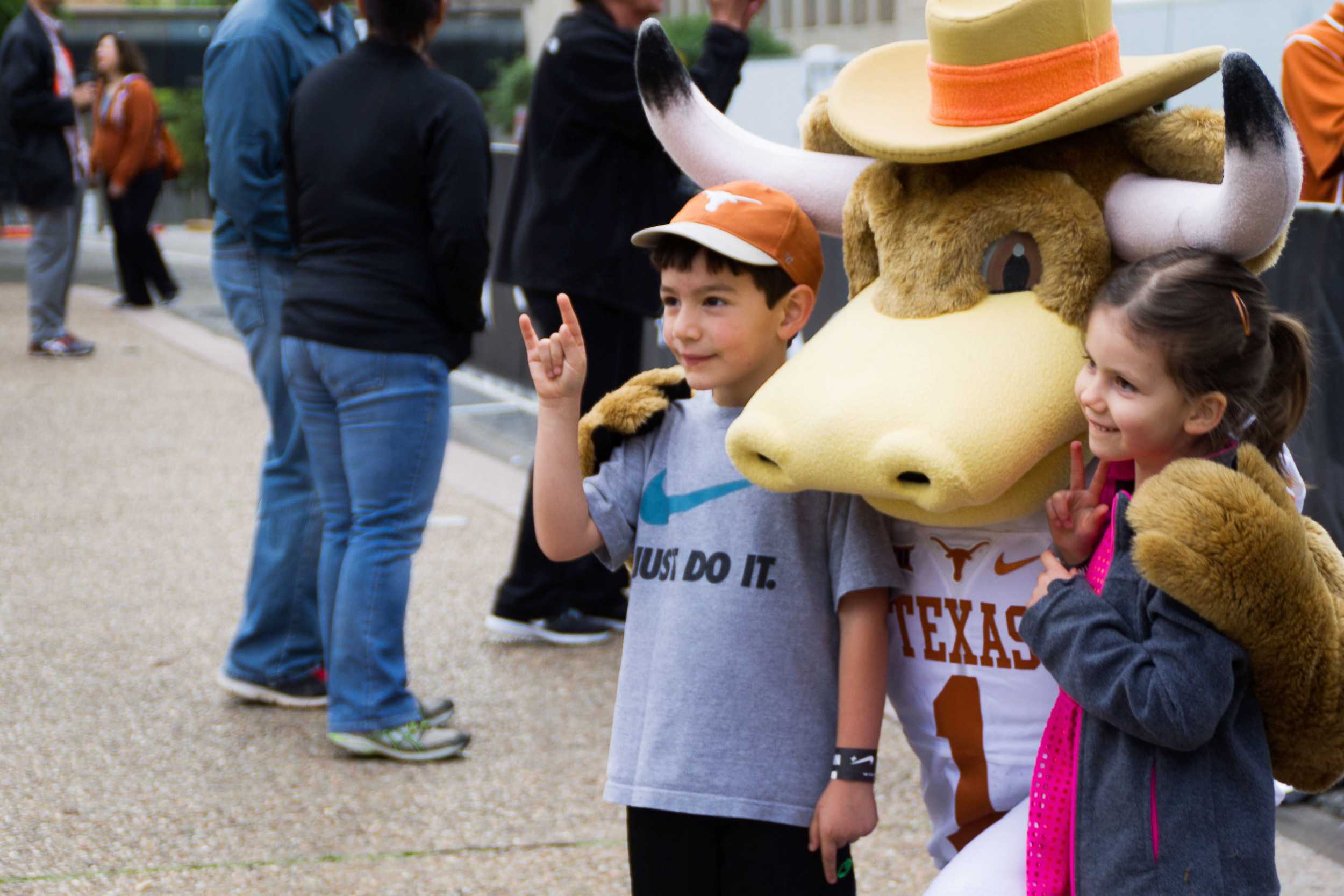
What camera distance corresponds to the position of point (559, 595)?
5.17 m

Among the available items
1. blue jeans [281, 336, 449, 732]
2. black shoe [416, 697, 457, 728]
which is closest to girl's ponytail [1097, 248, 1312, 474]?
blue jeans [281, 336, 449, 732]

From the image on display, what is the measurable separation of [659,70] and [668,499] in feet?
→ 2.24

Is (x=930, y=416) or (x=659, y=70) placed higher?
(x=659, y=70)

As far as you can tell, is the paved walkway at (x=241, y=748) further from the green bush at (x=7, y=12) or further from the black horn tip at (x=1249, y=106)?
the green bush at (x=7, y=12)

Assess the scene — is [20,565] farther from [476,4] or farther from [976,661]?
[476,4]

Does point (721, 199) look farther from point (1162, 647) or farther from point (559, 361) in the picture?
point (1162, 647)

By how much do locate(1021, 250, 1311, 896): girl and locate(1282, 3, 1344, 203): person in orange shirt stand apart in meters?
3.24

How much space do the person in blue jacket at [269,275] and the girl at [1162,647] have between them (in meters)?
2.84

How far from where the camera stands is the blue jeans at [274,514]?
4422 mm

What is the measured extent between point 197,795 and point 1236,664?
9.38 feet

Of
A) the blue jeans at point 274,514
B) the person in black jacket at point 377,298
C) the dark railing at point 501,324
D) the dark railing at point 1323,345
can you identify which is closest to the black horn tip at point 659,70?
the person in black jacket at point 377,298

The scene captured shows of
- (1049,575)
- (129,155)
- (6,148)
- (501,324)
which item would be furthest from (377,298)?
(129,155)

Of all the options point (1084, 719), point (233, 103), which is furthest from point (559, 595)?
point (1084, 719)

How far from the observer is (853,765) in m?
2.37
